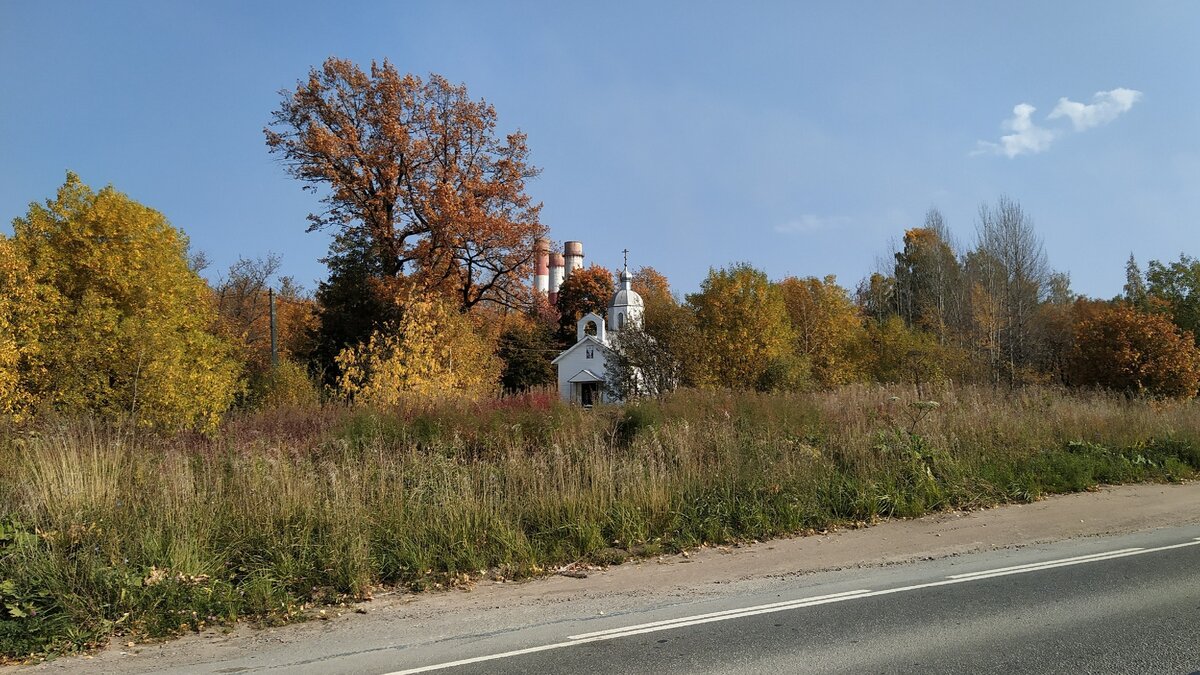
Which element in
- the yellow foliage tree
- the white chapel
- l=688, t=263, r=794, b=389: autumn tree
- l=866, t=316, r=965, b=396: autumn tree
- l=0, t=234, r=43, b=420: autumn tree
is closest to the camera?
l=0, t=234, r=43, b=420: autumn tree

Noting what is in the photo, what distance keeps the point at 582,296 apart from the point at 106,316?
58.1 meters

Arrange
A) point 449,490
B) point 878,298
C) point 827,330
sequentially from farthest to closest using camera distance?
point 878,298
point 827,330
point 449,490

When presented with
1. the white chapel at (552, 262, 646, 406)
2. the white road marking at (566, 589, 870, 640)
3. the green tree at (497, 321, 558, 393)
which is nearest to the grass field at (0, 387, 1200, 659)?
the white road marking at (566, 589, 870, 640)

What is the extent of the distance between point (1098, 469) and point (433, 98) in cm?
3180

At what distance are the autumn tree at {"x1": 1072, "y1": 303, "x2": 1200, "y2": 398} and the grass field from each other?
42.8 feet

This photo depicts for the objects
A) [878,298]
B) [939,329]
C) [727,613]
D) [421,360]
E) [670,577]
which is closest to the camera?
[727,613]

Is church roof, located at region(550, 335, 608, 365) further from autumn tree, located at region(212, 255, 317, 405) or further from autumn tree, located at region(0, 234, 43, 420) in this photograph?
autumn tree, located at region(0, 234, 43, 420)

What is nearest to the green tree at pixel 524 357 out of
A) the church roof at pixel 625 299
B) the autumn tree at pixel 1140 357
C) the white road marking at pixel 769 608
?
the church roof at pixel 625 299

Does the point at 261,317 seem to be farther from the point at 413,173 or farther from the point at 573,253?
the point at 573,253

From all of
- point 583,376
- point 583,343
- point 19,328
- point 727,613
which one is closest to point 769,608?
point 727,613

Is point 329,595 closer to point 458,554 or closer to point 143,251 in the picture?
point 458,554

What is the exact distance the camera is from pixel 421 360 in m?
26.4

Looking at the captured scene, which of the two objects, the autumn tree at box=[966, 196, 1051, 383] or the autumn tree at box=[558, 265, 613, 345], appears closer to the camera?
the autumn tree at box=[966, 196, 1051, 383]

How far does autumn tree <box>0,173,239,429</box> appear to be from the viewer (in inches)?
659
